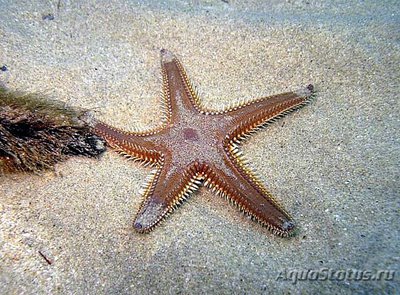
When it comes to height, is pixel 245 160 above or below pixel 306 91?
below

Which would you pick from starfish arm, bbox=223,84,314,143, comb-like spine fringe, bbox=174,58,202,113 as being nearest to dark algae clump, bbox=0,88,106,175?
comb-like spine fringe, bbox=174,58,202,113

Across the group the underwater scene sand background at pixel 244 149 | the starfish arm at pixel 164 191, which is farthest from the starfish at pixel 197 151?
the underwater scene sand background at pixel 244 149

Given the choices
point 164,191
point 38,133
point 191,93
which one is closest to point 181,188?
point 164,191

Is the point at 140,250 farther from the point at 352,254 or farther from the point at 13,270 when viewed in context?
the point at 352,254

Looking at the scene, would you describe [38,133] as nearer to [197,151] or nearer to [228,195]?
[197,151]

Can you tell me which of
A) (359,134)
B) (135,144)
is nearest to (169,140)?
(135,144)

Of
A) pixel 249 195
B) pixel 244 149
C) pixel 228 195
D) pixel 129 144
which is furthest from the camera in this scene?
pixel 244 149

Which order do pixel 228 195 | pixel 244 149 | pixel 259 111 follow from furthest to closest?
pixel 244 149, pixel 259 111, pixel 228 195

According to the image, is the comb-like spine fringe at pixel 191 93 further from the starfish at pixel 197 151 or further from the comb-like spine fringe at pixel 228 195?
the comb-like spine fringe at pixel 228 195
